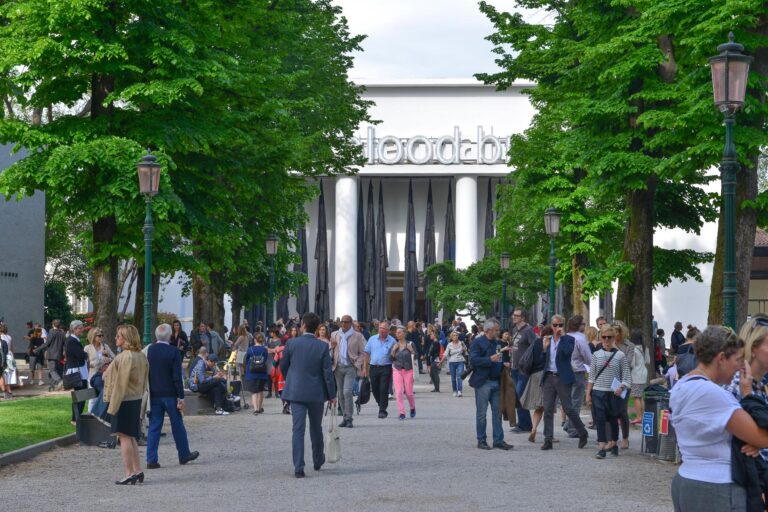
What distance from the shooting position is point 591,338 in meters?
20.6

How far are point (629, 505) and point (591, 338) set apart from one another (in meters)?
9.23

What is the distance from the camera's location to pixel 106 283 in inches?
985

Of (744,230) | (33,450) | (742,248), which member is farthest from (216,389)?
(744,230)

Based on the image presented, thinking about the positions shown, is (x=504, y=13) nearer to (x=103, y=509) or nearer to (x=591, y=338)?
(x=591, y=338)

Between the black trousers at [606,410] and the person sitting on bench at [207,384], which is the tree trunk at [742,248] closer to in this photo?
the black trousers at [606,410]

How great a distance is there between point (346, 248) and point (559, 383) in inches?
2554

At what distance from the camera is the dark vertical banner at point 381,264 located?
268 ft

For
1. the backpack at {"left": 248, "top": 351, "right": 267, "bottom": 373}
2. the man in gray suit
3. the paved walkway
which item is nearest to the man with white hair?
the paved walkway

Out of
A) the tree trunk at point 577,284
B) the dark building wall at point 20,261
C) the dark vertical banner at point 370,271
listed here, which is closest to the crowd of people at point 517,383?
the tree trunk at point 577,284

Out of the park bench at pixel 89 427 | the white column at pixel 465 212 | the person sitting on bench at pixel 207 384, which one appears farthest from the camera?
the white column at pixel 465 212

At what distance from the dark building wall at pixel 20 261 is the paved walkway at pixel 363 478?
28.1 m

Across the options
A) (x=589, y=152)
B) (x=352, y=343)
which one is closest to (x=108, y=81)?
(x=352, y=343)

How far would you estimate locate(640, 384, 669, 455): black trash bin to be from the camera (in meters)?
15.8

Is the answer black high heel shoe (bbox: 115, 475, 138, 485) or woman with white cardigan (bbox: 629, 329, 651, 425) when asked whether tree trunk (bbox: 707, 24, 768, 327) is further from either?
black high heel shoe (bbox: 115, 475, 138, 485)
